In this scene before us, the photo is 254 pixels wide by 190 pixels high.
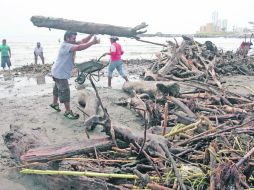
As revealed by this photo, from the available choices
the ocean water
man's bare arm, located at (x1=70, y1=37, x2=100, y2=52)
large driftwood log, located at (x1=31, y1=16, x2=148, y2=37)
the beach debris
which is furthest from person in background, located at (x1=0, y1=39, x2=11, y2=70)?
the beach debris

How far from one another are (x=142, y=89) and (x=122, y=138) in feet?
15.4

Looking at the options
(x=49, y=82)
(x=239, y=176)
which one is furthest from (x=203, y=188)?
(x=49, y=82)

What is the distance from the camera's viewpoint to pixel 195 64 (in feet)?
40.0

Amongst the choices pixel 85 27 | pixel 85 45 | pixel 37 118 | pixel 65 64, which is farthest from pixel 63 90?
pixel 85 27

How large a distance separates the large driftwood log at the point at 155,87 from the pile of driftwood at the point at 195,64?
1188mm

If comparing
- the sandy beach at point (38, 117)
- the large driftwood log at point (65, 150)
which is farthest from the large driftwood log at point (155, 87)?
the large driftwood log at point (65, 150)

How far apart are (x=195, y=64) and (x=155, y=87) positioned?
4.27 m

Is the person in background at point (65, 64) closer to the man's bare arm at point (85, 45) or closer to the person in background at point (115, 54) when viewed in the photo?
the man's bare arm at point (85, 45)

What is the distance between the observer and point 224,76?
1341cm

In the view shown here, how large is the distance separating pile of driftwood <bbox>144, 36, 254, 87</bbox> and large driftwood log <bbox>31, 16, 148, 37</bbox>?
3741 mm

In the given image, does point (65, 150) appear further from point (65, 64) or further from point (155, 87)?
point (155, 87)

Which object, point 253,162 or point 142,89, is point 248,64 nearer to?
point 142,89

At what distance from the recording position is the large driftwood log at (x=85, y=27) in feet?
22.2

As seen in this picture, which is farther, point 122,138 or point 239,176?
point 122,138
